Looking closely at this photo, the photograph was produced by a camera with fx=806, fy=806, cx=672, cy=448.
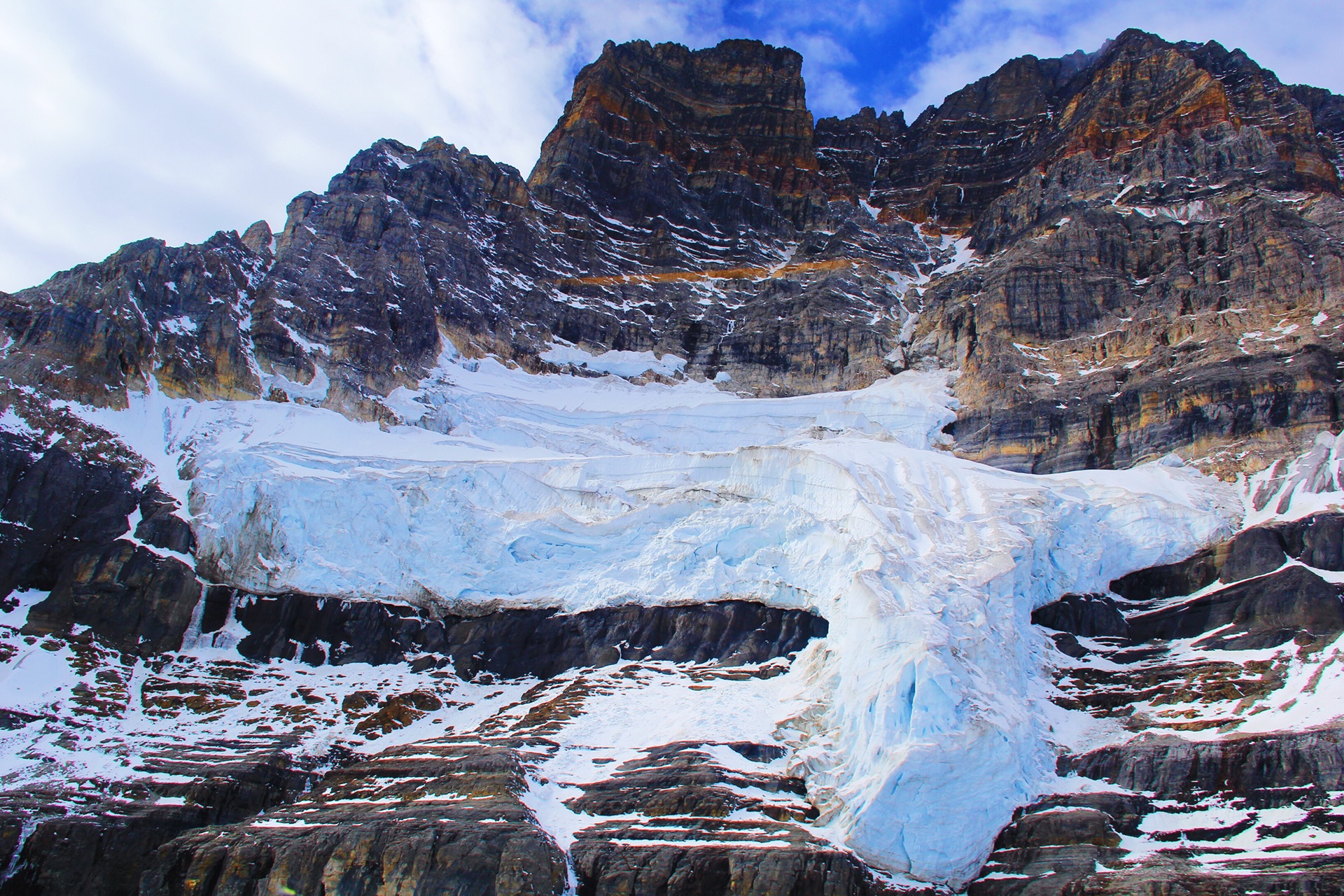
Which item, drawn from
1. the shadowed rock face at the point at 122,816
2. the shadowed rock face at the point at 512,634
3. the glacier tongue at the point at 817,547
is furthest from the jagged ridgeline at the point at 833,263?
the shadowed rock face at the point at 122,816

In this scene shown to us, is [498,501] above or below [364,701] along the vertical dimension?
above

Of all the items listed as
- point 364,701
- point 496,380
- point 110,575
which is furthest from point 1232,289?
point 110,575

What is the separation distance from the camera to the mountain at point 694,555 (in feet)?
96.2

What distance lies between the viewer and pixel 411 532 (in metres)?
51.1

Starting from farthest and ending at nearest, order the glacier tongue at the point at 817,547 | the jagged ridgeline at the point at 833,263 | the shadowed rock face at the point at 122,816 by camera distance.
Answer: the jagged ridgeline at the point at 833,263
the glacier tongue at the point at 817,547
the shadowed rock face at the point at 122,816

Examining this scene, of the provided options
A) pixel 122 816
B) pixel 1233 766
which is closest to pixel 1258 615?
pixel 1233 766

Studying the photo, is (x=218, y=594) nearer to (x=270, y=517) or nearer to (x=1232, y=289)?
(x=270, y=517)

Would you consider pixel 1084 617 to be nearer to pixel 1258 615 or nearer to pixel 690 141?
pixel 1258 615

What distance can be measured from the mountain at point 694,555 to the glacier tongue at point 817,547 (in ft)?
0.74

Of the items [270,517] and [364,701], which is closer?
[364,701]

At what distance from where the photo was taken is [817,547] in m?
45.4

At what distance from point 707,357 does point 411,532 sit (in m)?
42.6

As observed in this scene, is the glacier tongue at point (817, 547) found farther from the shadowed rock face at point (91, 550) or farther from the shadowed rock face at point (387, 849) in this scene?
the shadowed rock face at point (387, 849)

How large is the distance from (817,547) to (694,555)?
293 inches
